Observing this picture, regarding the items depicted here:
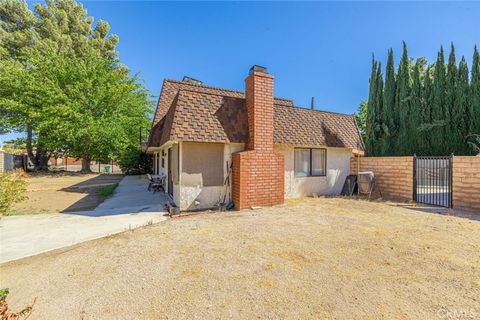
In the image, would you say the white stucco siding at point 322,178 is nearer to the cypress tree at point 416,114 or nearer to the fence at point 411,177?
the fence at point 411,177

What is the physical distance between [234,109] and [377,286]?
630cm

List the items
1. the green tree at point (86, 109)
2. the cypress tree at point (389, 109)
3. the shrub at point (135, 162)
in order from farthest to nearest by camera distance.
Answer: the shrub at point (135, 162) → the green tree at point (86, 109) → the cypress tree at point (389, 109)

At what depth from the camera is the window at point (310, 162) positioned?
29.9 feet

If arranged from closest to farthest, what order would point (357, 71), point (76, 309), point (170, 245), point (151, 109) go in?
point (76, 309), point (170, 245), point (357, 71), point (151, 109)

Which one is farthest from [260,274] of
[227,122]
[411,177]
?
[411,177]

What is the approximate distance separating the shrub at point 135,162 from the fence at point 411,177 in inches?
733

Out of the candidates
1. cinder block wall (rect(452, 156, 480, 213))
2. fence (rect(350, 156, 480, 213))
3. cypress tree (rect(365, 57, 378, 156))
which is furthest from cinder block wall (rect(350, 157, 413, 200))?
cypress tree (rect(365, 57, 378, 156))

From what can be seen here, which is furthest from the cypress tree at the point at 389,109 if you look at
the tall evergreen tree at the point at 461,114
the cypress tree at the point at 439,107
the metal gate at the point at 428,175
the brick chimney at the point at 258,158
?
the brick chimney at the point at 258,158

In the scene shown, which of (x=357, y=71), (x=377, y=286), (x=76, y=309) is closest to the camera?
(x=76, y=309)

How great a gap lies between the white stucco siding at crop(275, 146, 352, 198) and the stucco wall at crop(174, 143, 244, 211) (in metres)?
2.30

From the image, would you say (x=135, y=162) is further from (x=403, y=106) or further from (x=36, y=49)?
(x=403, y=106)

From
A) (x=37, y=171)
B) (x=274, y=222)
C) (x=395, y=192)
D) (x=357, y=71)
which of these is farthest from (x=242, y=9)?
(x=37, y=171)

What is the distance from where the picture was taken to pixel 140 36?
484 inches

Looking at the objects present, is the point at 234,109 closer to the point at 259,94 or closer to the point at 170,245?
the point at 259,94
